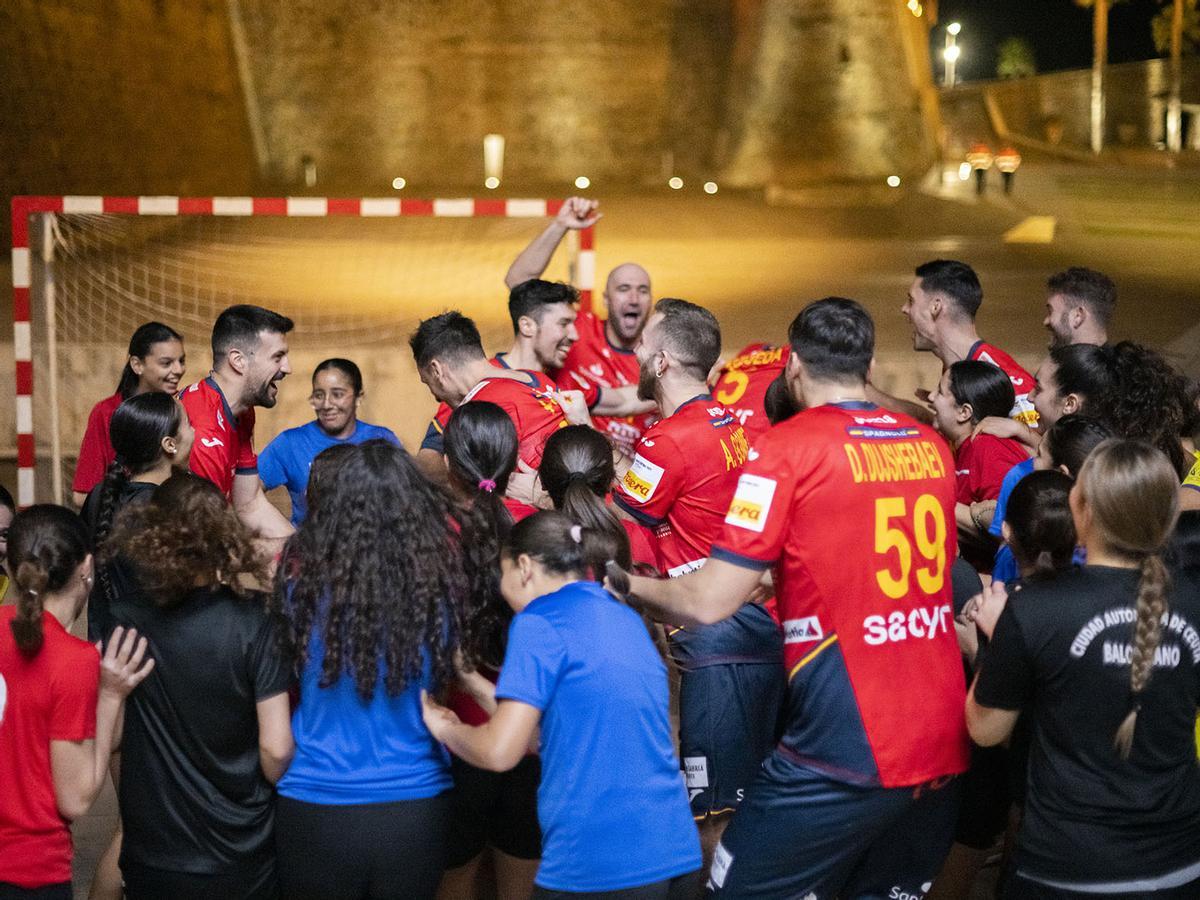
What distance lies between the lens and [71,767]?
9.85 ft

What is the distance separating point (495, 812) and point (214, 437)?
6.75 feet

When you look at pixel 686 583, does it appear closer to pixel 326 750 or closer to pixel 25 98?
pixel 326 750

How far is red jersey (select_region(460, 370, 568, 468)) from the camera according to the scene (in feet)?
16.4

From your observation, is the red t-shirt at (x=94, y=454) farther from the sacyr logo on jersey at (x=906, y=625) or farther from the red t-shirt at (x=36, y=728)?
the sacyr logo on jersey at (x=906, y=625)

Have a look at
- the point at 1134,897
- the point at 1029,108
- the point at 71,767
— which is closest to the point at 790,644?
the point at 1134,897

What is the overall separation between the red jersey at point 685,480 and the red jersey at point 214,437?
1713 millimetres

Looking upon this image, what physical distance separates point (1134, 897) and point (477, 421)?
6.97ft

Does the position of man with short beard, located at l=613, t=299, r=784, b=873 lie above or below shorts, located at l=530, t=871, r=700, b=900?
above

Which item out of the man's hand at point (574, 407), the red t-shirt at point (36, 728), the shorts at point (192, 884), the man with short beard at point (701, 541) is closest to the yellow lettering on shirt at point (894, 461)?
the man with short beard at point (701, 541)

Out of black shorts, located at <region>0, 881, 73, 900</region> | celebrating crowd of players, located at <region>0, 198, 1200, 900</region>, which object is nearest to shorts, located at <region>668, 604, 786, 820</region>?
celebrating crowd of players, located at <region>0, 198, 1200, 900</region>

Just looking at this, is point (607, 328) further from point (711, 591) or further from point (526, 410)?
point (711, 591)

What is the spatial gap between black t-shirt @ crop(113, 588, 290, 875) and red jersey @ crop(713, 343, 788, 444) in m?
3.19

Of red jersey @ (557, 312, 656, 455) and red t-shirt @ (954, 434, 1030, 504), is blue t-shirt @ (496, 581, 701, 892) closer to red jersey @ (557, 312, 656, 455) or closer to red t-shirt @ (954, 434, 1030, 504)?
red t-shirt @ (954, 434, 1030, 504)

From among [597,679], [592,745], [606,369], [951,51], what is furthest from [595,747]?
[951,51]
